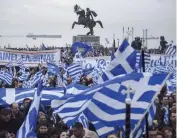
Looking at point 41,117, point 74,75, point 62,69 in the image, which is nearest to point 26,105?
point 41,117

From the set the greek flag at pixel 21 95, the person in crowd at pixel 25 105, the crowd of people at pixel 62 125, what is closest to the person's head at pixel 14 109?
the crowd of people at pixel 62 125

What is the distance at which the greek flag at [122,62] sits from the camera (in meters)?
9.32

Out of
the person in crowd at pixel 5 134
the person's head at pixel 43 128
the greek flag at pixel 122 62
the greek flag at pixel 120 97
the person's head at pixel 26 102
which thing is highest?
the greek flag at pixel 122 62

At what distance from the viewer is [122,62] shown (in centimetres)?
937

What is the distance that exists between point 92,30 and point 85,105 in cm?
4545

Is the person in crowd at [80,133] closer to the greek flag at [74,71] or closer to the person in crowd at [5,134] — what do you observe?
the person in crowd at [5,134]

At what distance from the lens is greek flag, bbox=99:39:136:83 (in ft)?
30.6

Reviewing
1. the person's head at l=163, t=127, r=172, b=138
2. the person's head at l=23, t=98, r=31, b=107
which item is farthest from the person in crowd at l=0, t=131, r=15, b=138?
the person's head at l=163, t=127, r=172, b=138

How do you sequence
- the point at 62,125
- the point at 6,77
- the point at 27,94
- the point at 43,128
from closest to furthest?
the point at 43,128
the point at 62,125
the point at 27,94
the point at 6,77

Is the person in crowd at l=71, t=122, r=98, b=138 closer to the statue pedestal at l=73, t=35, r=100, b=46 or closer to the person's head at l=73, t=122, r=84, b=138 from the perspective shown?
the person's head at l=73, t=122, r=84, b=138

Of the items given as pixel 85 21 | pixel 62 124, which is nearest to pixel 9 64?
pixel 62 124

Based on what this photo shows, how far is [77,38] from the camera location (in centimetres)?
4581

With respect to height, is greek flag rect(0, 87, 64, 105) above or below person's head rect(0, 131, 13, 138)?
above

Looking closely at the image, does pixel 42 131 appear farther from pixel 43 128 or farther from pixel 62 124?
pixel 62 124
